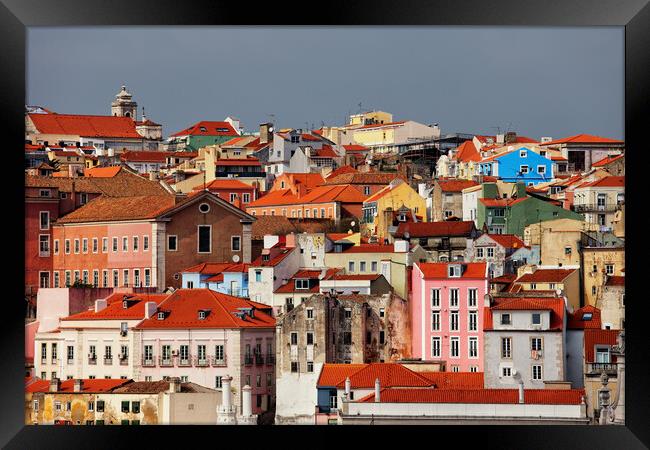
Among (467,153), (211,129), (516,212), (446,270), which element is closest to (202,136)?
(211,129)

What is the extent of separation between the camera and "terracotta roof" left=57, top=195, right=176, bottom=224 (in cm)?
2767

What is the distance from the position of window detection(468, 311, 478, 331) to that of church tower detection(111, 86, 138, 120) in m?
25.2

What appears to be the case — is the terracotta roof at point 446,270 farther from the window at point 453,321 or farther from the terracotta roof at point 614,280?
the terracotta roof at point 614,280

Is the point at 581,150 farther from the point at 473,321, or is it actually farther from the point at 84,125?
the point at 473,321

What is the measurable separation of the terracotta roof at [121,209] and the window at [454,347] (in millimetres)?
6561

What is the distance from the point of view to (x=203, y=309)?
22281 mm

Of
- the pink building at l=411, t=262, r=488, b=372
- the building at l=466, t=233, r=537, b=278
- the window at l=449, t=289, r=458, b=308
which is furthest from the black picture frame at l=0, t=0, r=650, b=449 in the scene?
the building at l=466, t=233, r=537, b=278

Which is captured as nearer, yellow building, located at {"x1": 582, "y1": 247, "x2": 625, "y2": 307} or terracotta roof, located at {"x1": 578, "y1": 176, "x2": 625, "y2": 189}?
yellow building, located at {"x1": 582, "y1": 247, "x2": 625, "y2": 307}

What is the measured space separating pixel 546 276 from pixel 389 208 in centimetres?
735

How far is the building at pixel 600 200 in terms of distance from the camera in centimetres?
2875

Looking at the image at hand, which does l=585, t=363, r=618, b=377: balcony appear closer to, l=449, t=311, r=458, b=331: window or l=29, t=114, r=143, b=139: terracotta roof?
l=449, t=311, r=458, b=331: window

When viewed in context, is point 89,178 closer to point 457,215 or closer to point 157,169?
point 457,215

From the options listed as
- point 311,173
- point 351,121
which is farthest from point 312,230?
point 351,121

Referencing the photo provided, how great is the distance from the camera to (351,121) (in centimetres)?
4962
